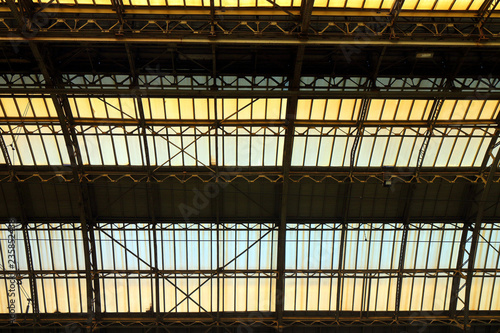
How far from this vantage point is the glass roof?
2658 cm

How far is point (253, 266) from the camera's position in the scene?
27.3 m

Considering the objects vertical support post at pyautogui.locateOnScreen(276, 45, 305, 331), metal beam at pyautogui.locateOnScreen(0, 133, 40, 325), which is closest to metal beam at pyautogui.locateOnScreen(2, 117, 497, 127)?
vertical support post at pyautogui.locateOnScreen(276, 45, 305, 331)

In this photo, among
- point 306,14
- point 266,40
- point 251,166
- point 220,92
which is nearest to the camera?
point 306,14

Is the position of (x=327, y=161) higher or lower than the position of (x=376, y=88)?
lower

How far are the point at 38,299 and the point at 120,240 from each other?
686 centimetres

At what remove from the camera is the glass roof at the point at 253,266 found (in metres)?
26.6

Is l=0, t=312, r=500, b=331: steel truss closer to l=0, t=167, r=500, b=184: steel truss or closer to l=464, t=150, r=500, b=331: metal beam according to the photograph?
l=464, t=150, r=500, b=331: metal beam

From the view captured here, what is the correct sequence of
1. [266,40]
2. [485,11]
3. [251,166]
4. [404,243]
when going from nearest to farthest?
[266,40]
[485,11]
[251,166]
[404,243]

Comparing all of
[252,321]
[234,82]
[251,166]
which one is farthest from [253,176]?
[252,321]

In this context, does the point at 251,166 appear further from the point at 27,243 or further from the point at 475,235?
the point at 27,243

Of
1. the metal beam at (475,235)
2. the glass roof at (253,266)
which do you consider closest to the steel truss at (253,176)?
the metal beam at (475,235)

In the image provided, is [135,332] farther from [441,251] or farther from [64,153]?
[441,251]

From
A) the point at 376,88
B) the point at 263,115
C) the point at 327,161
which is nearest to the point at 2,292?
the point at 263,115

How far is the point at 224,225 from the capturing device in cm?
2650
